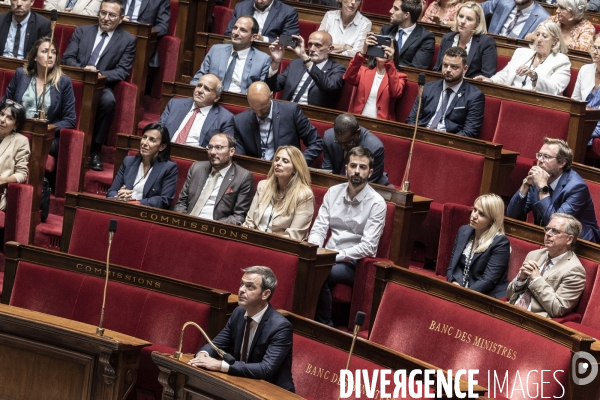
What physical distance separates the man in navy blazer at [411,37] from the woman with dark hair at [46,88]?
0.69 m

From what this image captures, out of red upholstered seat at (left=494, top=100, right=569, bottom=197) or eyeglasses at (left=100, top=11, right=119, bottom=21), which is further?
eyeglasses at (left=100, top=11, right=119, bottom=21)

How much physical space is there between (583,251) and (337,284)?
38cm

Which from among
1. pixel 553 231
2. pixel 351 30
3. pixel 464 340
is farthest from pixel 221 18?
pixel 464 340

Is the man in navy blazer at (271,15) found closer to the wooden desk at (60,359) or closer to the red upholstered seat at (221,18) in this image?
A: the red upholstered seat at (221,18)

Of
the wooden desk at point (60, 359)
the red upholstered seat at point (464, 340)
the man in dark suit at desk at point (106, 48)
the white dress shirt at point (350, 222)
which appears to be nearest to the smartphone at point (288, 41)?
the man in dark suit at desk at point (106, 48)

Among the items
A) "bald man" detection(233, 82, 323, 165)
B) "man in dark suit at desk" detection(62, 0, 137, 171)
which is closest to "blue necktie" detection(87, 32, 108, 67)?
"man in dark suit at desk" detection(62, 0, 137, 171)

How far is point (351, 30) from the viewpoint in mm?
2436

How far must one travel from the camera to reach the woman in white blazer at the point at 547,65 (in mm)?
2164

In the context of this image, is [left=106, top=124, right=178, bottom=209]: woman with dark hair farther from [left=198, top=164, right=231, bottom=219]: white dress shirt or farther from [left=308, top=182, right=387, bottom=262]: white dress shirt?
[left=308, top=182, right=387, bottom=262]: white dress shirt

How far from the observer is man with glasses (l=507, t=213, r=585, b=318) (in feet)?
5.15

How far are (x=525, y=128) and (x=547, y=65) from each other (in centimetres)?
17

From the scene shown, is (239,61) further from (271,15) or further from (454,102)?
(454,102)

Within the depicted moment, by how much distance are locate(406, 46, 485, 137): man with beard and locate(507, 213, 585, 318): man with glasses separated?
1.66 feet

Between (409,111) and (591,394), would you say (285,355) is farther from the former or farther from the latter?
(409,111)
